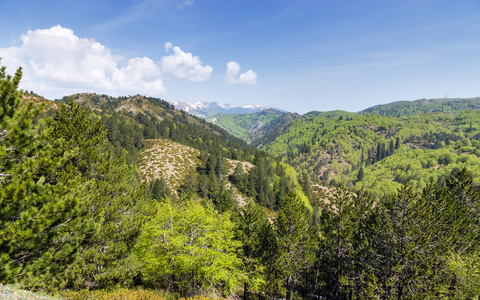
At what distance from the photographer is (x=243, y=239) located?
28.9m

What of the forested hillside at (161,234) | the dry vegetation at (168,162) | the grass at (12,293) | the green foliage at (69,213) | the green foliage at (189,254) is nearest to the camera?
the green foliage at (69,213)

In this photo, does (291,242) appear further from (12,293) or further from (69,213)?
(12,293)

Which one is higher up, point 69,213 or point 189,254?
point 69,213

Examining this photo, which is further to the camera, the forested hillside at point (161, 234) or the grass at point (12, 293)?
the forested hillside at point (161, 234)

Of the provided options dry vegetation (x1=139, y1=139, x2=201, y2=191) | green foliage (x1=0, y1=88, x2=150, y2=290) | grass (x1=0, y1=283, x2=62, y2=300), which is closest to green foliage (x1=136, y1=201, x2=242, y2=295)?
green foliage (x1=0, y1=88, x2=150, y2=290)

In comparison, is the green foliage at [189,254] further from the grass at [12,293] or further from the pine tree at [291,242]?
the grass at [12,293]

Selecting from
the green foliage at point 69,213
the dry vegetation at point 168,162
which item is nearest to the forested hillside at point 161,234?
the green foliage at point 69,213

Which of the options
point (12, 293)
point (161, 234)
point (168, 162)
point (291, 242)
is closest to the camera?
point (12, 293)

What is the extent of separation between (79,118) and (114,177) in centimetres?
516

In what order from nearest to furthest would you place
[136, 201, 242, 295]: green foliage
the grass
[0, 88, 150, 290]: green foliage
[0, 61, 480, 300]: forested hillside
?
[0, 88, 150, 290]: green foliage, the grass, [0, 61, 480, 300]: forested hillside, [136, 201, 242, 295]: green foliage

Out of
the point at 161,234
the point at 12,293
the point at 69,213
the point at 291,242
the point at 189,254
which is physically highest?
the point at 69,213

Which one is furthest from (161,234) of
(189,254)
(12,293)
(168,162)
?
(168,162)

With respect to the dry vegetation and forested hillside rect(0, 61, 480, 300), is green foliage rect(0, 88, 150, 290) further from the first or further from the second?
the dry vegetation

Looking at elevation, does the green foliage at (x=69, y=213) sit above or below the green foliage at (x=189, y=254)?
above
